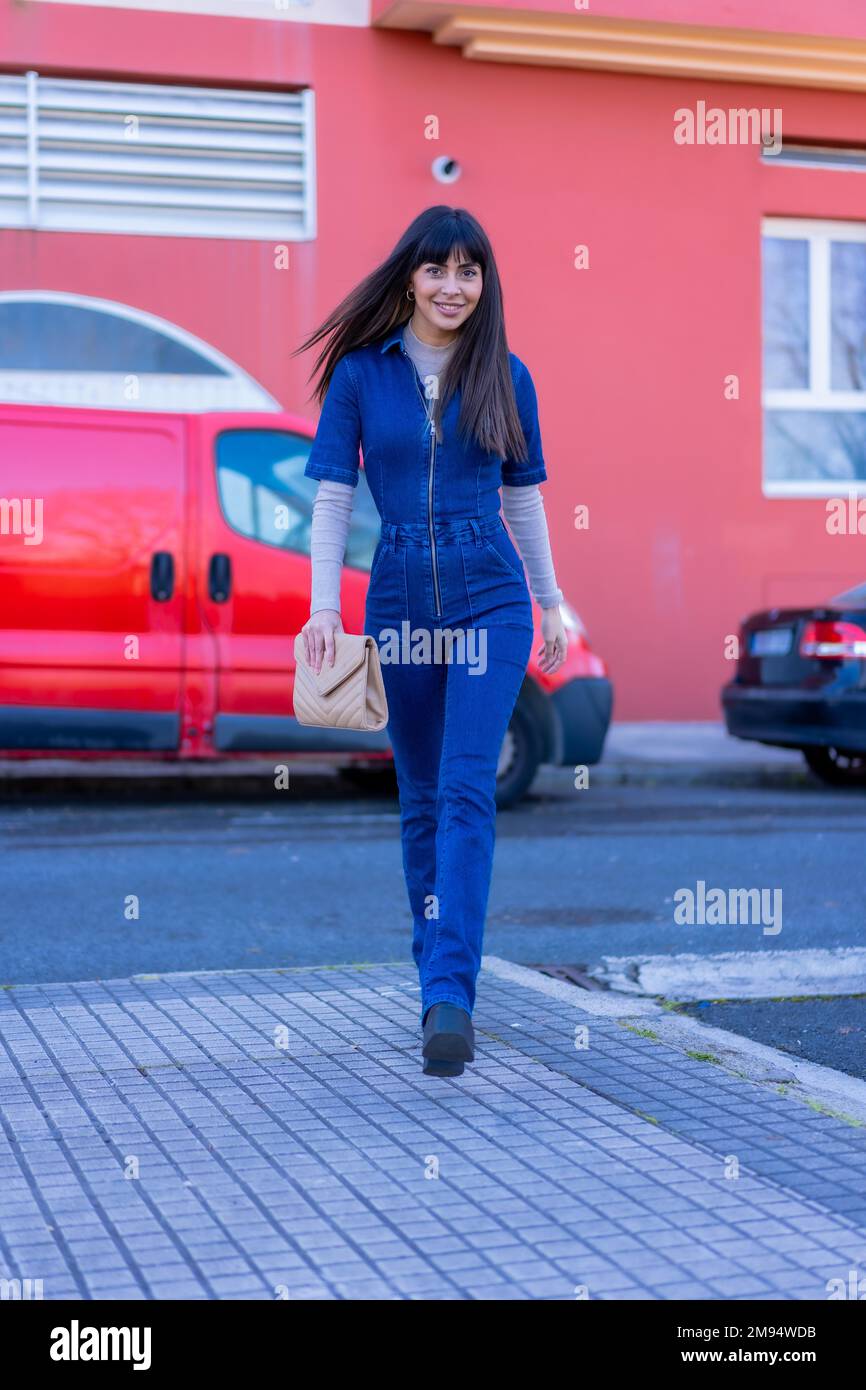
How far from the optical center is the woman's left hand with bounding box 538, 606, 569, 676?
4691 mm

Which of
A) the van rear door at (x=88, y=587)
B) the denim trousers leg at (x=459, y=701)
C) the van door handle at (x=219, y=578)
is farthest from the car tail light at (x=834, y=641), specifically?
the denim trousers leg at (x=459, y=701)

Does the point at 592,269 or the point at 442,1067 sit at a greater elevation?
the point at 592,269

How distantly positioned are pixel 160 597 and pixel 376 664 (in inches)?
221

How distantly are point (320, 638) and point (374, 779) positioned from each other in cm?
717

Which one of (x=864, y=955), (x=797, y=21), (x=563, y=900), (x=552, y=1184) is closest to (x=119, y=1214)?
(x=552, y=1184)

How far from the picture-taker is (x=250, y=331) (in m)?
14.4

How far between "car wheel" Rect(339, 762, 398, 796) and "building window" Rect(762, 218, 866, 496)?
19.3 feet

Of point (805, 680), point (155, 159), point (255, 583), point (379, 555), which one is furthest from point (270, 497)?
point (379, 555)

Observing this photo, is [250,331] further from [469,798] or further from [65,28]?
[469,798]

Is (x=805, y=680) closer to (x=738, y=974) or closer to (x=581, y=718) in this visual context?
(x=581, y=718)

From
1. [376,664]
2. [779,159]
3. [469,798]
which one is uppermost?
[779,159]

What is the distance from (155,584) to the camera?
9750 millimetres

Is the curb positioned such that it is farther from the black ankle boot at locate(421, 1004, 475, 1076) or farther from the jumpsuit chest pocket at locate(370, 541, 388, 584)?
the jumpsuit chest pocket at locate(370, 541, 388, 584)

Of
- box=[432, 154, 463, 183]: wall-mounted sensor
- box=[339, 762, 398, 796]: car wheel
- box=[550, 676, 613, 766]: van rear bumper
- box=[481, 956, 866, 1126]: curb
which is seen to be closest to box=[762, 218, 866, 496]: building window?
box=[432, 154, 463, 183]: wall-mounted sensor
